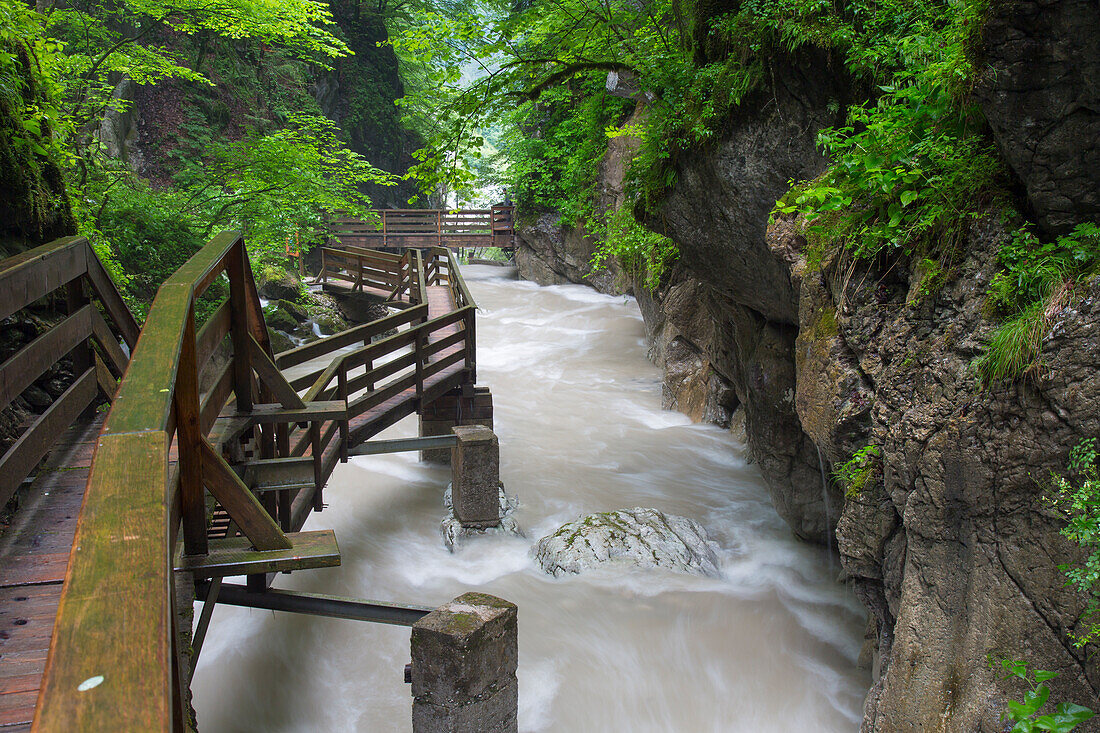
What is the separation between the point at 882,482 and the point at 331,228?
27.2 metres

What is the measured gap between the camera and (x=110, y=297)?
14.1ft

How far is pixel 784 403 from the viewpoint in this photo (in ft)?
23.5

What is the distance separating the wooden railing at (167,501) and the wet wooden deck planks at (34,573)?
1.38 ft

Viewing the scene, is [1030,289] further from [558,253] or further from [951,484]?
[558,253]

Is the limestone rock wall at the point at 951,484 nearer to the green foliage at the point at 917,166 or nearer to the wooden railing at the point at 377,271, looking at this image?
the green foliage at the point at 917,166

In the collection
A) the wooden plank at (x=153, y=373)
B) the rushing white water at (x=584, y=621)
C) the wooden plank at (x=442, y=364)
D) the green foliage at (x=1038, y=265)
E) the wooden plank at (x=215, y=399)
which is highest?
the green foliage at (x=1038, y=265)

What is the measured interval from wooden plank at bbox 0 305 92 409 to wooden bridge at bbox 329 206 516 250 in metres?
25.3

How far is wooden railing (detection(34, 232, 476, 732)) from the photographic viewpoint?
1.01m

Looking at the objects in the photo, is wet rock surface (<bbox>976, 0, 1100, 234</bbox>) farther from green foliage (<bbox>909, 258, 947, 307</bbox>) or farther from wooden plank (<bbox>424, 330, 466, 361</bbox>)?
wooden plank (<bbox>424, 330, 466, 361</bbox>)

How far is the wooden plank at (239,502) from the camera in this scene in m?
2.37

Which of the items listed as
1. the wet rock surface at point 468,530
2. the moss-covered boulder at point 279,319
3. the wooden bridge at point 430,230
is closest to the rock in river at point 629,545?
the wet rock surface at point 468,530

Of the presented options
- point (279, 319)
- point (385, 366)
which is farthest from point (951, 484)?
point (279, 319)

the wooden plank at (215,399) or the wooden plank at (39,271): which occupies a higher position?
the wooden plank at (39,271)

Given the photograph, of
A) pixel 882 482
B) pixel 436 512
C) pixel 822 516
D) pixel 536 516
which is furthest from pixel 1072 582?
pixel 436 512
